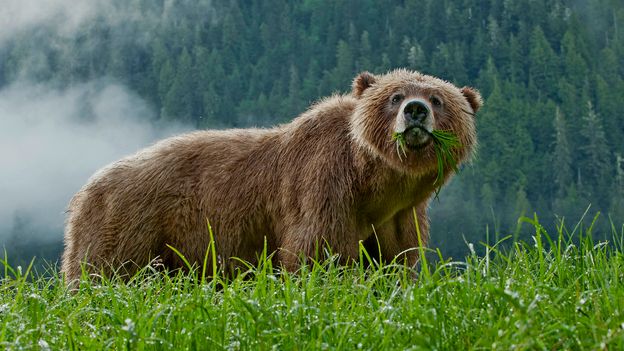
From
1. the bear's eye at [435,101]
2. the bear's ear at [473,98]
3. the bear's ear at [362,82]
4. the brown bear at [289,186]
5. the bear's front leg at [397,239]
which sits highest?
the bear's ear at [362,82]

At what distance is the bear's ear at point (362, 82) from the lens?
7434 mm

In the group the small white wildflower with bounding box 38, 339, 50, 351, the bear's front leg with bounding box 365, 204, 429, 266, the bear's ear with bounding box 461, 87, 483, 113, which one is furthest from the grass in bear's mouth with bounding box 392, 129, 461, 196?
the small white wildflower with bounding box 38, 339, 50, 351

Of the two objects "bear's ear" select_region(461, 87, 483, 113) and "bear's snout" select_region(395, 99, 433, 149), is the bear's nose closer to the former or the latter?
"bear's snout" select_region(395, 99, 433, 149)

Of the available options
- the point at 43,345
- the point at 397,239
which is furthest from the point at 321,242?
the point at 43,345

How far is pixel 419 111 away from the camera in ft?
21.8

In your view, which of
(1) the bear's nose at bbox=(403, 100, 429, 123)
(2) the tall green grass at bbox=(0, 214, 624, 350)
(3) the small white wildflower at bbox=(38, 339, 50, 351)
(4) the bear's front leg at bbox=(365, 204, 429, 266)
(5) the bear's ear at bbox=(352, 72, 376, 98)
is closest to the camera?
(2) the tall green grass at bbox=(0, 214, 624, 350)

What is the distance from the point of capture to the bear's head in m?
6.68

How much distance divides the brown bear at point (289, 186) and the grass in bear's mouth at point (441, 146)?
4cm

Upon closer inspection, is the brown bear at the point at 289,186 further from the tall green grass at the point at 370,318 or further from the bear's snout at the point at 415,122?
the tall green grass at the point at 370,318

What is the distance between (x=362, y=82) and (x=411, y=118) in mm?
909

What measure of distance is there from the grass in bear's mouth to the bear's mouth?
3cm

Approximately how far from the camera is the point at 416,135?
22.0 ft

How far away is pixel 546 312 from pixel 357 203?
128 inches

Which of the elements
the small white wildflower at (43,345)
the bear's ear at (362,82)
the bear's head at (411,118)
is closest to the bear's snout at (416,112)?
the bear's head at (411,118)
